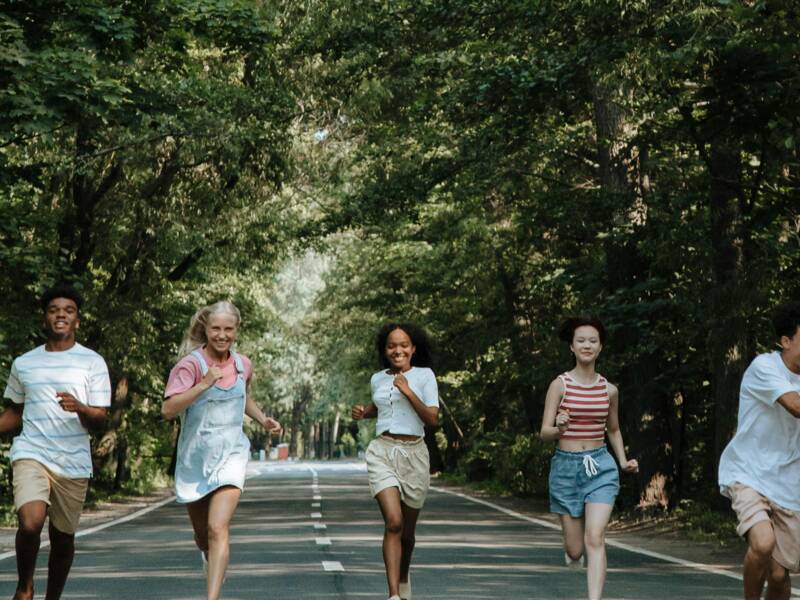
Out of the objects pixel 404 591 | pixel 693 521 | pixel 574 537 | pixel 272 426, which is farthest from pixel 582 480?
pixel 693 521

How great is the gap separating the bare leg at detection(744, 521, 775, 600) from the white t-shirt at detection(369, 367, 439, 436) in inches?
101

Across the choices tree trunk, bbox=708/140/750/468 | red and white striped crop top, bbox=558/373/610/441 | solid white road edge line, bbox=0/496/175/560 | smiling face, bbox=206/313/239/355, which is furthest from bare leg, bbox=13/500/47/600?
tree trunk, bbox=708/140/750/468

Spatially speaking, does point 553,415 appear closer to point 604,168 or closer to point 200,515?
point 200,515

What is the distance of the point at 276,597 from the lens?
449 inches

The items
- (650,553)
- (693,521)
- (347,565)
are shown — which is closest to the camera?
(347,565)

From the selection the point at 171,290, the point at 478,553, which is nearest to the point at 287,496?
the point at 171,290

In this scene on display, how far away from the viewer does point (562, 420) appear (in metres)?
9.30

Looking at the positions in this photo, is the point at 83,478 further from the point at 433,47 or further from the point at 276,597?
the point at 433,47

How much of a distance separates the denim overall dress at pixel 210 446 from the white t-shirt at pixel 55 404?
51cm

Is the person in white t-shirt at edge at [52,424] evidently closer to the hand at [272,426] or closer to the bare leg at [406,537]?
the hand at [272,426]

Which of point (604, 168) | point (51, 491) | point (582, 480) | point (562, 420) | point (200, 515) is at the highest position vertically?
point (604, 168)

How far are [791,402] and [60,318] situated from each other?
4.05 m

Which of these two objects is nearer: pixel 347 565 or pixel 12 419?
pixel 12 419

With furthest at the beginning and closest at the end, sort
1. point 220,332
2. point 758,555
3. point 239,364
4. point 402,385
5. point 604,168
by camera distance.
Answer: point 604,168 → point 402,385 → point 239,364 → point 220,332 → point 758,555
